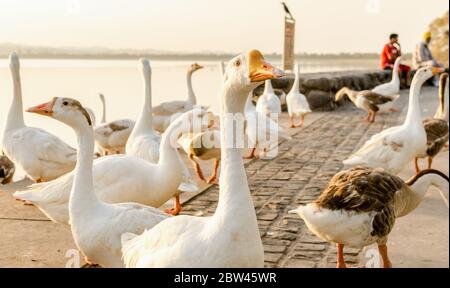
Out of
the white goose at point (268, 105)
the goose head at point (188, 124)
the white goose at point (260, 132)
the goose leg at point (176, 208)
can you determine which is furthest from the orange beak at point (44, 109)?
the white goose at point (268, 105)

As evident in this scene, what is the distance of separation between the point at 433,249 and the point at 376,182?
1050mm

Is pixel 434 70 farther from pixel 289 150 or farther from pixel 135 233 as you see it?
pixel 135 233

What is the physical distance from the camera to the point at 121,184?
5.33 meters

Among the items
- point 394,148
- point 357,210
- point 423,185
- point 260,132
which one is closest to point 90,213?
point 357,210

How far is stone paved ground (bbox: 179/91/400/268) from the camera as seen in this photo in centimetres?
520

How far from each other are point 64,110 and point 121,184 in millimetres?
1162

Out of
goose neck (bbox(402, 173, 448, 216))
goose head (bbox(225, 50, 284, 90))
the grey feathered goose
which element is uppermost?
goose head (bbox(225, 50, 284, 90))

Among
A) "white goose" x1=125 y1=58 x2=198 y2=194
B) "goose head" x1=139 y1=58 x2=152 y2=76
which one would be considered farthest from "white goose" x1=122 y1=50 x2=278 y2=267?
"goose head" x1=139 y1=58 x2=152 y2=76

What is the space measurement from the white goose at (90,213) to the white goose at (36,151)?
2.79 m

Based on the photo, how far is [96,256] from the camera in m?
4.41

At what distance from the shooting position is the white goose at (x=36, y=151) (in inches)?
279

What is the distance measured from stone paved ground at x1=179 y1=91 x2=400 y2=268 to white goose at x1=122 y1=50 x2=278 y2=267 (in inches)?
64.5

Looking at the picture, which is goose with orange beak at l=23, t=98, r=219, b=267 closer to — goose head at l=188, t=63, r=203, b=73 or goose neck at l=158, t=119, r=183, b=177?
goose neck at l=158, t=119, r=183, b=177

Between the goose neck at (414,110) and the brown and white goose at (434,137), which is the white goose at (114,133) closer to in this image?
the goose neck at (414,110)
